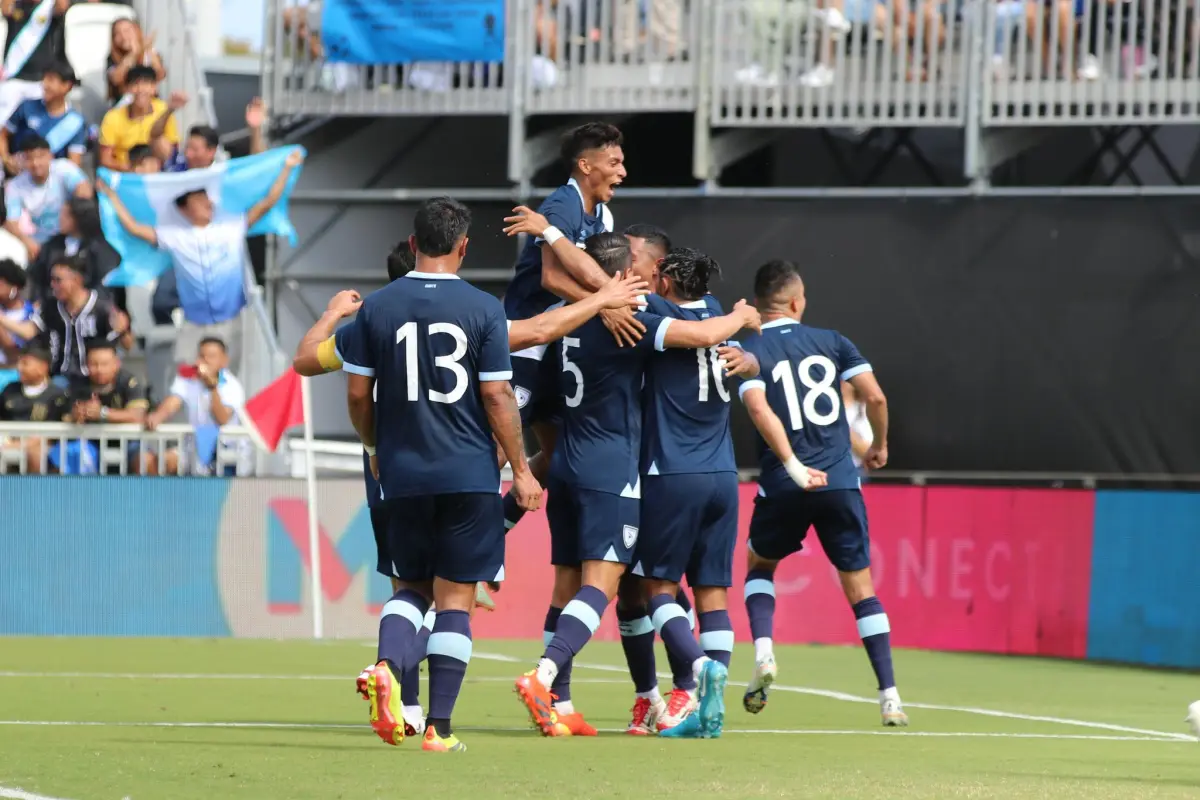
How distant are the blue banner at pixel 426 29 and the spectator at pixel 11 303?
449 cm

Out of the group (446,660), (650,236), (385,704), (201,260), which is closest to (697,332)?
(650,236)

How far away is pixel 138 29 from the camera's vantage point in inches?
818

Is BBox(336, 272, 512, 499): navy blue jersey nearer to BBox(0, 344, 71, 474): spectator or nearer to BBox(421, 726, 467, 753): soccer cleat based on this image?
BBox(421, 726, 467, 753): soccer cleat

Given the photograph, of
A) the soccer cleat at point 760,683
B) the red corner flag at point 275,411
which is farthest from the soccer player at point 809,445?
the red corner flag at point 275,411

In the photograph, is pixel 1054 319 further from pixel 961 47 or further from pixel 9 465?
pixel 9 465

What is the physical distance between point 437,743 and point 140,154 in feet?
42.4

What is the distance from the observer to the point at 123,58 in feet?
67.5

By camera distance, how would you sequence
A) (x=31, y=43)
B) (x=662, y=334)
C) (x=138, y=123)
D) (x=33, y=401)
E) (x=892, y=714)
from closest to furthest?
(x=662, y=334)
(x=892, y=714)
(x=33, y=401)
(x=138, y=123)
(x=31, y=43)

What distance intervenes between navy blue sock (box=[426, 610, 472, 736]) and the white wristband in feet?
8.50

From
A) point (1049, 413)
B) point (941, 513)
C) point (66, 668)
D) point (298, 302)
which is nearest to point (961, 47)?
point (1049, 413)

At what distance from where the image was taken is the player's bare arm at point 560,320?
8.60 m

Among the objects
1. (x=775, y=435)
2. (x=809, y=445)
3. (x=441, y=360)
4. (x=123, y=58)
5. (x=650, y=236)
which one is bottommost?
(x=809, y=445)

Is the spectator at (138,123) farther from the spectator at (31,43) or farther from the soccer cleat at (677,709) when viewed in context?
the soccer cleat at (677,709)

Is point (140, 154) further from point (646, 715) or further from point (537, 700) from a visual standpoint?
point (537, 700)
